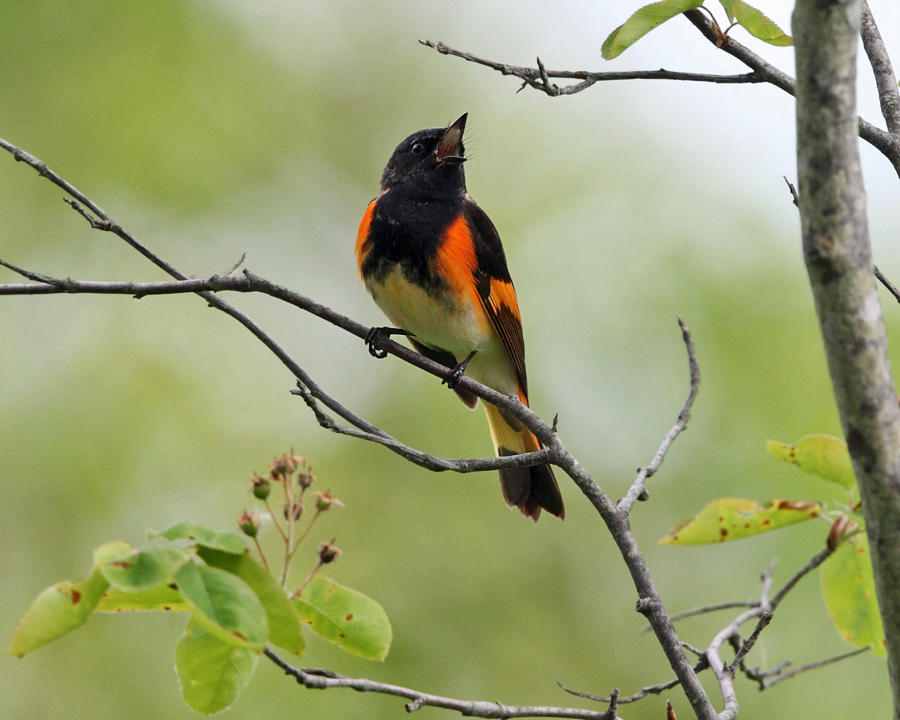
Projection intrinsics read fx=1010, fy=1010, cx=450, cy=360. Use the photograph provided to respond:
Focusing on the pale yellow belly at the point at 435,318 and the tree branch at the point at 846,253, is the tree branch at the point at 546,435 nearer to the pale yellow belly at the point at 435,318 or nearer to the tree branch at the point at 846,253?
the tree branch at the point at 846,253

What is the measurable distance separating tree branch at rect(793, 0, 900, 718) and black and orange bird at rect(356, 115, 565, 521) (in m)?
2.37

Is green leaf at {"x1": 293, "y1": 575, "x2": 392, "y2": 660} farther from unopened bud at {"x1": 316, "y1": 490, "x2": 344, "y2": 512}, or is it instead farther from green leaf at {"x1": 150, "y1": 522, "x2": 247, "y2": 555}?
unopened bud at {"x1": 316, "y1": 490, "x2": 344, "y2": 512}

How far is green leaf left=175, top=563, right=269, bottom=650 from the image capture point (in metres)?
1.46

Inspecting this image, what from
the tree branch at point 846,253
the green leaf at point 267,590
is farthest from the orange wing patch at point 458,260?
the tree branch at point 846,253

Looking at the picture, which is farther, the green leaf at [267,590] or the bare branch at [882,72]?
the bare branch at [882,72]

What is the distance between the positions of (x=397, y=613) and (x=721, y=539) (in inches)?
201

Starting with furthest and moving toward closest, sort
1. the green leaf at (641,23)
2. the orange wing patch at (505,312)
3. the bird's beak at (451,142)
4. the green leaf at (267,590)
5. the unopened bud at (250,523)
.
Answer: the bird's beak at (451,142)
the orange wing patch at (505,312)
the green leaf at (641,23)
the unopened bud at (250,523)
the green leaf at (267,590)

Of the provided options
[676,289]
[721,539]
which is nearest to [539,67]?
[721,539]

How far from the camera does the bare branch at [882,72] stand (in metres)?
2.28

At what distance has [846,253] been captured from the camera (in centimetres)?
137

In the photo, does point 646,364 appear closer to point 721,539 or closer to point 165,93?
point 165,93

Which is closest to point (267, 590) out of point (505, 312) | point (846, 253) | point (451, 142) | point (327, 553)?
point (327, 553)

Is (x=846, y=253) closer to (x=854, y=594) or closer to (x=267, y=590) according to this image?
(x=267, y=590)

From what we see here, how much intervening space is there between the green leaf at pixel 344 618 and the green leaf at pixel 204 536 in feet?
1.13
